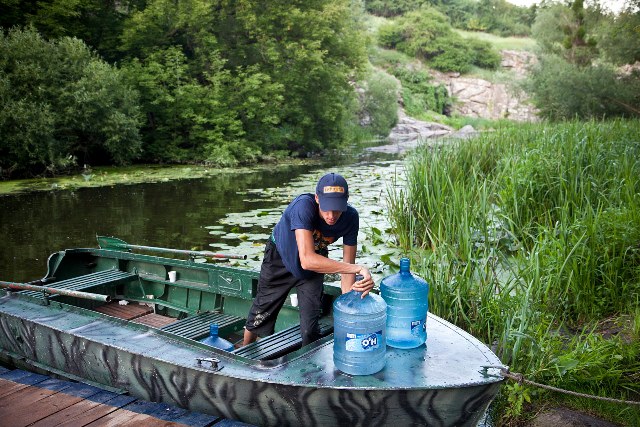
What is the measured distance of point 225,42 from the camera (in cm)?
2489

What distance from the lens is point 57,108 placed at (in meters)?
17.5

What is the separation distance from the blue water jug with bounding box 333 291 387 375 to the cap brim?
1.75ft

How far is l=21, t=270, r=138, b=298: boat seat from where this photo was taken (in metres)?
5.50

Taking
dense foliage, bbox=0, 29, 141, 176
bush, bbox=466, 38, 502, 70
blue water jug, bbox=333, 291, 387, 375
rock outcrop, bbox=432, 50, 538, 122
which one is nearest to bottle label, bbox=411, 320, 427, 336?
A: blue water jug, bbox=333, 291, 387, 375

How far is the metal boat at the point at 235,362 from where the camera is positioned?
312 cm

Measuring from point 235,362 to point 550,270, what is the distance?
9.58 ft

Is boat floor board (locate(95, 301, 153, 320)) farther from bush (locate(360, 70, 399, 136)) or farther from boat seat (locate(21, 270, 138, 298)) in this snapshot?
bush (locate(360, 70, 399, 136))

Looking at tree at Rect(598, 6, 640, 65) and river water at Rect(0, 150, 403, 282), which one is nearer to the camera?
river water at Rect(0, 150, 403, 282)

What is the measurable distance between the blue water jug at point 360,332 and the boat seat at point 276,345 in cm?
80

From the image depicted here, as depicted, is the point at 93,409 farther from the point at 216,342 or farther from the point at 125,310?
the point at 125,310

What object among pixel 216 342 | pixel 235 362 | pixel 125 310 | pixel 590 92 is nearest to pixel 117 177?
pixel 125 310

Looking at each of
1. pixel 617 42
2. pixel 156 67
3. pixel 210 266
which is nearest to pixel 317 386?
pixel 210 266

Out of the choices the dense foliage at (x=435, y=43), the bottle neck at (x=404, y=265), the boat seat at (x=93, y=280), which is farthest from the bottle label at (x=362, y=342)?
the dense foliage at (x=435, y=43)

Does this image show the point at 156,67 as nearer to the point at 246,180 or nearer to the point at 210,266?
the point at 246,180
